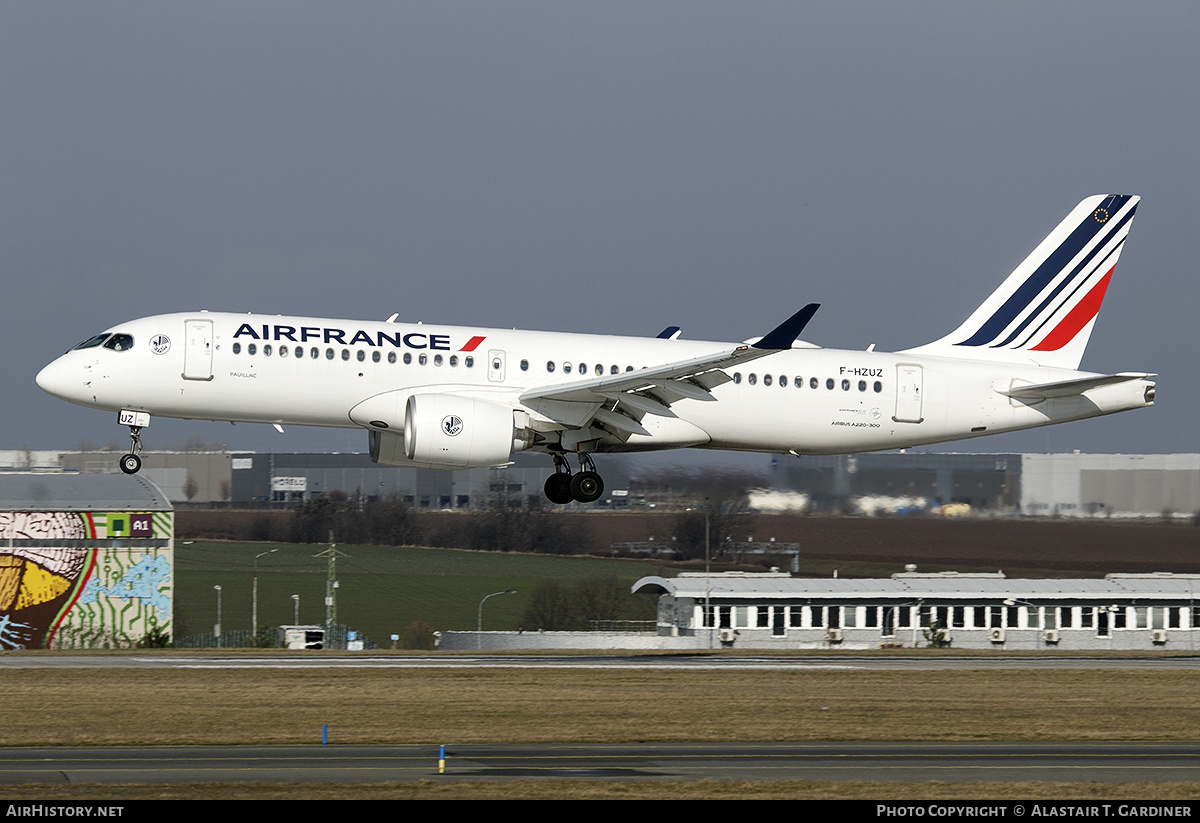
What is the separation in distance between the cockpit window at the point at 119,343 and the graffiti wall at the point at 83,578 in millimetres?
27610

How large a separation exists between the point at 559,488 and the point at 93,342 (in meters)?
11.0

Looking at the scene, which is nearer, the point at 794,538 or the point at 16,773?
→ the point at 16,773

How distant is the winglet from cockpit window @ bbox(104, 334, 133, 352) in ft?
44.6

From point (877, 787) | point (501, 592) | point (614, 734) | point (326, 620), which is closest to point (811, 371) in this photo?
point (614, 734)

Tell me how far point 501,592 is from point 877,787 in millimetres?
45958

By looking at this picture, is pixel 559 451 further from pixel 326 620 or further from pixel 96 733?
pixel 326 620

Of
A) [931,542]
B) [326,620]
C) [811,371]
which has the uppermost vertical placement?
[811,371]

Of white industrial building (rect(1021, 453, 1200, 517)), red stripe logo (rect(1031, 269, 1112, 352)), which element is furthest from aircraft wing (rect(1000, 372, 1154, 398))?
white industrial building (rect(1021, 453, 1200, 517))

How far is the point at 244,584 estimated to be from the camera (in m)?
69.4

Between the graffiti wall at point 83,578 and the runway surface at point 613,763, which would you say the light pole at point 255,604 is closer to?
the graffiti wall at point 83,578

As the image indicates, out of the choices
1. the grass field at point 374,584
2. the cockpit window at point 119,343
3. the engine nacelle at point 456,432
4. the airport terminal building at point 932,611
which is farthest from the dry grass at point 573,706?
the grass field at point 374,584

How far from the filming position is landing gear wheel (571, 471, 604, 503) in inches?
1320

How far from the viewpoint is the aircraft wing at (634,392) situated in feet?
98.0

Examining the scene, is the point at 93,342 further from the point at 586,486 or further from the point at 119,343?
the point at 586,486
